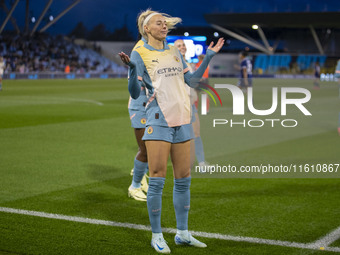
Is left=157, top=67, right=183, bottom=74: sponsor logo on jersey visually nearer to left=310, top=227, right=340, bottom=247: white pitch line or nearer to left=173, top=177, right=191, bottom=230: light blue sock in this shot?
left=173, top=177, right=191, bottom=230: light blue sock

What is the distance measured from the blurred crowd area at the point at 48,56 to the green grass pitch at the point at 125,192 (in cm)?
4155

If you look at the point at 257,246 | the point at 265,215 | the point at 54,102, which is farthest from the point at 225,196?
the point at 54,102

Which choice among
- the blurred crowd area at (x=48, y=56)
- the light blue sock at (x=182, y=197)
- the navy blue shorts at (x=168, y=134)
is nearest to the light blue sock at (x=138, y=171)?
the light blue sock at (x=182, y=197)

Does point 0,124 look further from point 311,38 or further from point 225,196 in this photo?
point 311,38

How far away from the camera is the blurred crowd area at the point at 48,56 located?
186 ft

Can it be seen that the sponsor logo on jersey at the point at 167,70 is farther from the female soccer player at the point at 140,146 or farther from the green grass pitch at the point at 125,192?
the female soccer player at the point at 140,146

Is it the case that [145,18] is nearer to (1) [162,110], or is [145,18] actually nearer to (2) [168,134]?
(1) [162,110]

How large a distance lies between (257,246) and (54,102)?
20.3 meters

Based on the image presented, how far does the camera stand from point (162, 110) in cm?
528

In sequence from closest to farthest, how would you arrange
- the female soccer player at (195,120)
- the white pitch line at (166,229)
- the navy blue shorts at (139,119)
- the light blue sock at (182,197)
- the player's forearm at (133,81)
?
the player's forearm at (133,81) < the light blue sock at (182,197) < the white pitch line at (166,229) < the navy blue shorts at (139,119) < the female soccer player at (195,120)

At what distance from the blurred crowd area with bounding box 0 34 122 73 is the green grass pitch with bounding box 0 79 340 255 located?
136ft

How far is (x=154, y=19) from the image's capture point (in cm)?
538

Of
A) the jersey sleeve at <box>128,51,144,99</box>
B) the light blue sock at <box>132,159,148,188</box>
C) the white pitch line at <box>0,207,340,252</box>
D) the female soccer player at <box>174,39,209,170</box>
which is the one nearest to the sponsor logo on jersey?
the jersey sleeve at <box>128,51,144,99</box>

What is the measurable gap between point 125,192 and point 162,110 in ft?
10.0
